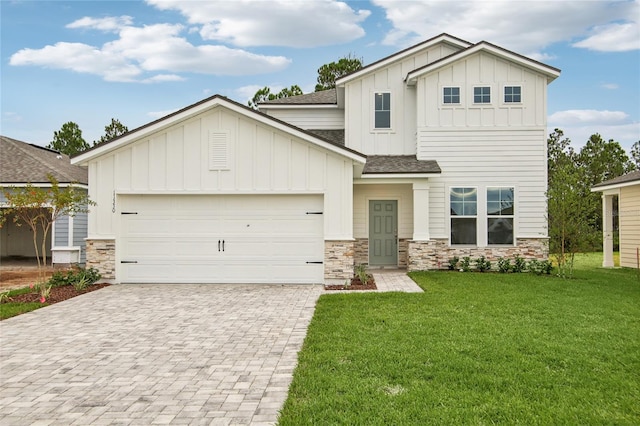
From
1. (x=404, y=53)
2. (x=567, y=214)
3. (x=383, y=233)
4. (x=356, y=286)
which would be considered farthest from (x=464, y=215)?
(x=404, y=53)

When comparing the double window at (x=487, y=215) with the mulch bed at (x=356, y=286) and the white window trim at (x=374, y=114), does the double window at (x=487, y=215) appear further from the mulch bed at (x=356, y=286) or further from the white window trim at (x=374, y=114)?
the mulch bed at (x=356, y=286)

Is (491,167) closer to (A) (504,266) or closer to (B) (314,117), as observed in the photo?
(A) (504,266)

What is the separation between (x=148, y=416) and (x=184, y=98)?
2767 centimetres

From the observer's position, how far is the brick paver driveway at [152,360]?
15.4 feet

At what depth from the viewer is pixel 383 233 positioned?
16.8m

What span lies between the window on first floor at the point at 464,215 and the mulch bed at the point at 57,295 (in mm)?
10601

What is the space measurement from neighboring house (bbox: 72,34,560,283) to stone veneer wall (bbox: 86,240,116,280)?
0.04 metres

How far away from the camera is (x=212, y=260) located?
13.3 metres

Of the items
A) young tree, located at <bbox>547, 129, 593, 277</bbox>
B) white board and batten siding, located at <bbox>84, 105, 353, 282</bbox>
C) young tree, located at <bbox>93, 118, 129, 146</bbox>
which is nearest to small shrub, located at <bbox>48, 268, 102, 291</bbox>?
white board and batten siding, located at <bbox>84, 105, 353, 282</bbox>

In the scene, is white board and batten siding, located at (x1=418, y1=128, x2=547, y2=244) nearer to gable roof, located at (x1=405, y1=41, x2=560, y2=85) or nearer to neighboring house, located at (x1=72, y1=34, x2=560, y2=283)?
neighboring house, located at (x1=72, y1=34, x2=560, y2=283)

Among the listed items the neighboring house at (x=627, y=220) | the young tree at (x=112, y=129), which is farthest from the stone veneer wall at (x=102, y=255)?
the young tree at (x=112, y=129)

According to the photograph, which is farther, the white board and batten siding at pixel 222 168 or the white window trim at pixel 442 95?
the white window trim at pixel 442 95

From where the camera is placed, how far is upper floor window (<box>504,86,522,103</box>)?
1612 centimetres

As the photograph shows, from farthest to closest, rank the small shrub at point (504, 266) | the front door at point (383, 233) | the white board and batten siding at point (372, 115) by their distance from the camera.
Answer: the white board and batten siding at point (372, 115) < the front door at point (383, 233) < the small shrub at point (504, 266)
